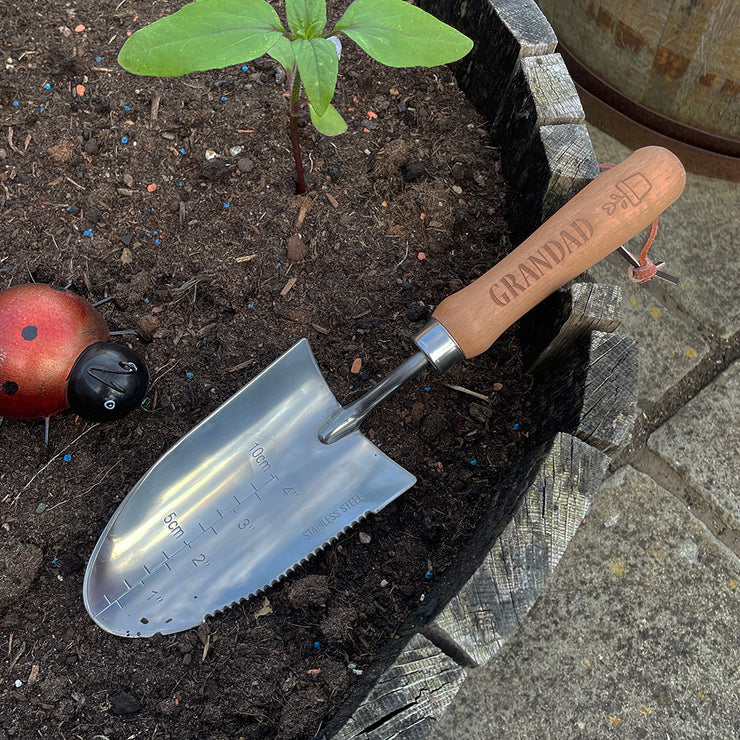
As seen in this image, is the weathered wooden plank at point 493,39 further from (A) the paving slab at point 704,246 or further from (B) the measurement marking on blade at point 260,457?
(B) the measurement marking on blade at point 260,457

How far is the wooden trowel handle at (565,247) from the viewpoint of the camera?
114 cm

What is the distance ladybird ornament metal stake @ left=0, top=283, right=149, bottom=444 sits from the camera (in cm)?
118

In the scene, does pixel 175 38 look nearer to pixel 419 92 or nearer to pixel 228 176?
pixel 228 176

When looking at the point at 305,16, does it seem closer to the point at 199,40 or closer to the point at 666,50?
the point at 199,40

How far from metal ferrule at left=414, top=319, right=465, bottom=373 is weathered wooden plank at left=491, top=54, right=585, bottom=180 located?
1.55 feet

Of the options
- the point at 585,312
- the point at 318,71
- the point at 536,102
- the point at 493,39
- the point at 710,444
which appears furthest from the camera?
the point at 710,444


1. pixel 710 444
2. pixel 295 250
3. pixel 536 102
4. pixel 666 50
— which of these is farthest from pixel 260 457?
pixel 666 50

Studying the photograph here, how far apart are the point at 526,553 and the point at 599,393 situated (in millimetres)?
285

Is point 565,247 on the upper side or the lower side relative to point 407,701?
upper

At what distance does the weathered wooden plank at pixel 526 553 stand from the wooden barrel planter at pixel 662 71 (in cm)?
93

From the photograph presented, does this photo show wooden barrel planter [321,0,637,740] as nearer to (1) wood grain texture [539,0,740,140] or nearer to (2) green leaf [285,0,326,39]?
(1) wood grain texture [539,0,740,140]

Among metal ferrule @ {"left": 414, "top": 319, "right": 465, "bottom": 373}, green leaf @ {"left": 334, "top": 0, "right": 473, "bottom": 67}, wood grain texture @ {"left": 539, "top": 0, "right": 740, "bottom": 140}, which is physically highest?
green leaf @ {"left": 334, "top": 0, "right": 473, "bottom": 67}

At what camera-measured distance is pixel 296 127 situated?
50.3 inches

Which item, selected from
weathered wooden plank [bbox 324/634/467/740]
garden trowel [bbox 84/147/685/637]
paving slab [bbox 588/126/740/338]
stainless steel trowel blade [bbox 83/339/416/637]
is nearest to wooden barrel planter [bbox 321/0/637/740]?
weathered wooden plank [bbox 324/634/467/740]
